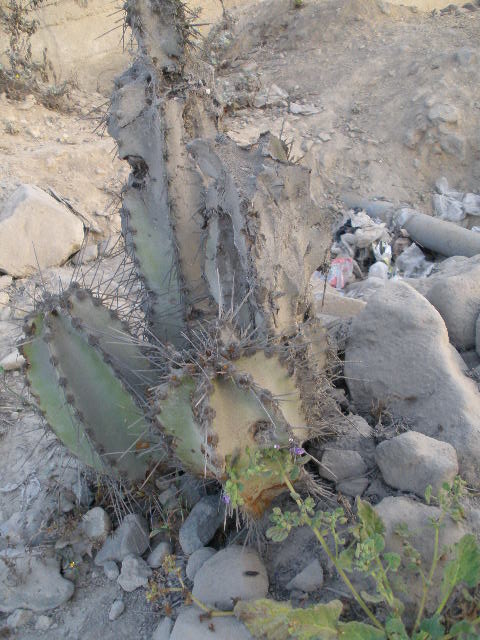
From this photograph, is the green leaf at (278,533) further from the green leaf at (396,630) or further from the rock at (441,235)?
the rock at (441,235)

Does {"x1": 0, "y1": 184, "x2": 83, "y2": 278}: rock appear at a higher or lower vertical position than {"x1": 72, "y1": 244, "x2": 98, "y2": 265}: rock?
higher

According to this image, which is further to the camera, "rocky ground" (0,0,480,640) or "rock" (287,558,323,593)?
"rocky ground" (0,0,480,640)

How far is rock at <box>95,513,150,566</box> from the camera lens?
2291 mm

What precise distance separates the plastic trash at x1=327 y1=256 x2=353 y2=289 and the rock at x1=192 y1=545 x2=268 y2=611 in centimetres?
287

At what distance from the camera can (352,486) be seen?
7.06 feet

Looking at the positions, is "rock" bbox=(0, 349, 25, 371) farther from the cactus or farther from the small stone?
the cactus

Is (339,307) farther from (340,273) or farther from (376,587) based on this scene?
(376,587)

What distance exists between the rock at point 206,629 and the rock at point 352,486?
0.59m

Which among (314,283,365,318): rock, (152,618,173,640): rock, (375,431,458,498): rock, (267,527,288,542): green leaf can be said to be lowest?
(152,618,173,640): rock

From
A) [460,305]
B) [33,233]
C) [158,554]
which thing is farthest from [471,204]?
[158,554]

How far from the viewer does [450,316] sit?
2.83 meters

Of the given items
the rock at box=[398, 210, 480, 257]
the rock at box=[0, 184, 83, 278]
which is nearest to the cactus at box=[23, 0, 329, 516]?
the rock at box=[0, 184, 83, 278]

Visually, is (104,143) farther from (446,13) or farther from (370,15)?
(446,13)

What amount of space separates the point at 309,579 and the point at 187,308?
1.14 m
